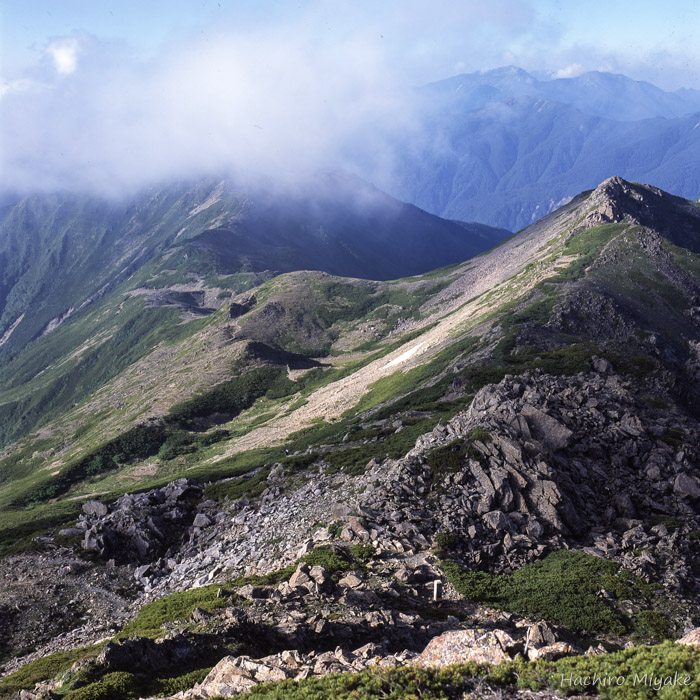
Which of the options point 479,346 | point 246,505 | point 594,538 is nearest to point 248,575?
point 246,505

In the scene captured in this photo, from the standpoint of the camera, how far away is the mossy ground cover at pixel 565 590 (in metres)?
29.0

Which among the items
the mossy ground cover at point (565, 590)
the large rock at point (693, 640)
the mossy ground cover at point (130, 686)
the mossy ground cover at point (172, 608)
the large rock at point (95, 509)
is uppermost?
the mossy ground cover at point (130, 686)

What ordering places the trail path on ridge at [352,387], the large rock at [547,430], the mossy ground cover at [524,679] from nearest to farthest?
the mossy ground cover at [524,679] < the large rock at [547,430] < the trail path on ridge at [352,387]

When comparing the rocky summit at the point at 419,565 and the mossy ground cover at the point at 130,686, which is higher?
the mossy ground cover at the point at 130,686

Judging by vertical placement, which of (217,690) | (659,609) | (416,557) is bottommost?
(659,609)

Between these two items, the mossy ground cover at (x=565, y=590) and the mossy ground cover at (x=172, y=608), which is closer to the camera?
the mossy ground cover at (x=565, y=590)

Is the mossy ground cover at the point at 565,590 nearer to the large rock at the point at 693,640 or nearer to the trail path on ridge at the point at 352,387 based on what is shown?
the large rock at the point at 693,640

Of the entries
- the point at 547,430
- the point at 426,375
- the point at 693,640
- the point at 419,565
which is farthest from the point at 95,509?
the point at 426,375

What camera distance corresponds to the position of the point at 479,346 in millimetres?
110000

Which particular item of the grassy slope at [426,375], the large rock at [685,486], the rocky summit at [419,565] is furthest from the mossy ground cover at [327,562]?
the large rock at [685,486]

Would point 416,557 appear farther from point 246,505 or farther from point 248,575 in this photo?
point 246,505

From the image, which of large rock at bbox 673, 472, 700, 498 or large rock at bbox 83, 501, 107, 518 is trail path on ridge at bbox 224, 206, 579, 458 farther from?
large rock at bbox 673, 472, 700, 498

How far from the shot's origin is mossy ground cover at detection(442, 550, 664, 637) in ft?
95.0

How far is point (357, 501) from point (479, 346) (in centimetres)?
7303
